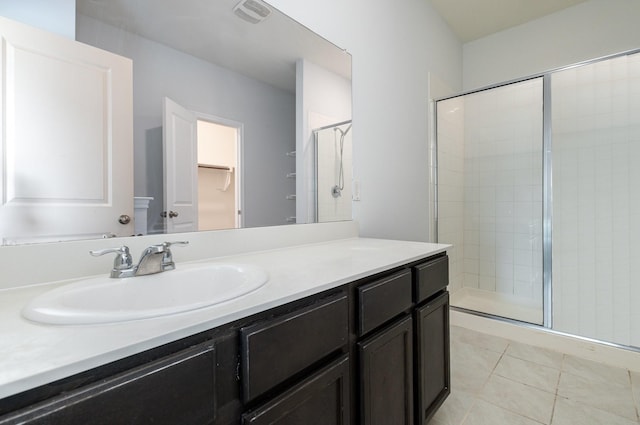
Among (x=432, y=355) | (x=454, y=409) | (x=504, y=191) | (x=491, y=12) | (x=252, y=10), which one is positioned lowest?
(x=454, y=409)

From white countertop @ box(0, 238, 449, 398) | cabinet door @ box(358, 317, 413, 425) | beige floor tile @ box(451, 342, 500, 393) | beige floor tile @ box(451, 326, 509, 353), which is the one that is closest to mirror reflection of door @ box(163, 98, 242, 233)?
white countertop @ box(0, 238, 449, 398)

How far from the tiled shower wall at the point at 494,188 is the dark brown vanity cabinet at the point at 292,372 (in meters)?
1.75

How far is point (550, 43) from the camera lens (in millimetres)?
2723

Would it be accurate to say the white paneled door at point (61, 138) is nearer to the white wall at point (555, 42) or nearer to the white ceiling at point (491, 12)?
the white ceiling at point (491, 12)

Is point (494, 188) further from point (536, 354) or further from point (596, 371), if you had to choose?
point (596, 371)

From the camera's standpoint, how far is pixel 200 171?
3.74 feet

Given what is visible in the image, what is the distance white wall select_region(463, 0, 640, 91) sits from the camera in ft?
7.95

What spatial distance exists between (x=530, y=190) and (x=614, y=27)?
57.1 inches

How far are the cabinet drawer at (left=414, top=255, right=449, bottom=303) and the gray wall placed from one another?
64cm

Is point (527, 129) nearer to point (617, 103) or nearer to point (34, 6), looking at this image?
point (617, 103)

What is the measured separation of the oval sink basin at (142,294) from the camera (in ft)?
1.68

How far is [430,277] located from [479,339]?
4.33 ft

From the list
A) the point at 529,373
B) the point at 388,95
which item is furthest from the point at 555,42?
the point at 529,373

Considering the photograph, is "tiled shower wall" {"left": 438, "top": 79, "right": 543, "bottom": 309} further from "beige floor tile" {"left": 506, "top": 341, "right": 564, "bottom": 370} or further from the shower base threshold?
"beige floor tile" {"left": 506, "top": 341, "right": 564, "bottom": 370}
